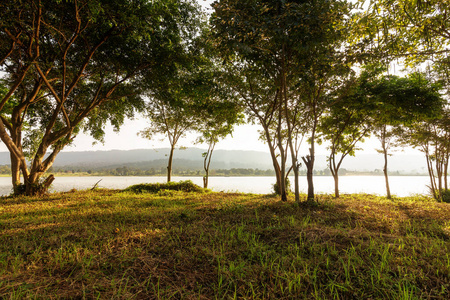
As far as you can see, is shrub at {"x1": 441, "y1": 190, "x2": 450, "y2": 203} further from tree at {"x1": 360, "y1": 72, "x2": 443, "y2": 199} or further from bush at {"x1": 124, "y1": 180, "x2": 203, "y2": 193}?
bush at {"x1": 124, "y1": 180, "x2": 203, "y2": 193}

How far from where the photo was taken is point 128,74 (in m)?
9.47

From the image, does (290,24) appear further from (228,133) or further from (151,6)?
(228,133)

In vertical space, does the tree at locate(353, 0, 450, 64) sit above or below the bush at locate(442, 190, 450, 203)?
above

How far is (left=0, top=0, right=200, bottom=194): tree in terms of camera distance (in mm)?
6301

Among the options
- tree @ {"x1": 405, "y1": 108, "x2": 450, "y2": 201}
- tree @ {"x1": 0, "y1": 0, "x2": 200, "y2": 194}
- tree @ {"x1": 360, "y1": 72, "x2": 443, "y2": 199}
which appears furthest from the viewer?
tree @ {"x1": 405, "y1": 108, "x2": 450, "y2": 201}

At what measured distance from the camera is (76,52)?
8.96 m

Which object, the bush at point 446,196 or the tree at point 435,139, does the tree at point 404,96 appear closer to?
the tree at point 435,139

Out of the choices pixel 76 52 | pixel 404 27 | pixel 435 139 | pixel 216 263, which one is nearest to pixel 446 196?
pixel 435 139

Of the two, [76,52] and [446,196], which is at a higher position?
[76,52]

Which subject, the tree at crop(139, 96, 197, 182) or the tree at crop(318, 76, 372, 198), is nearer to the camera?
the tree at crop(318, 76, 372, 198)

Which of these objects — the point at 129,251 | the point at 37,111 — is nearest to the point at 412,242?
the point at 129,251

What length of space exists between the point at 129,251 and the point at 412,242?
16.0ft

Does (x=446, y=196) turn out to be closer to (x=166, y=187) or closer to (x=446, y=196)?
(x=446, y=196)

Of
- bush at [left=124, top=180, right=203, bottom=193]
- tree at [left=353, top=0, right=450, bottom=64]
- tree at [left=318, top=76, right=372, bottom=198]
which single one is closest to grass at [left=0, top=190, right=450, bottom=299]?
tree at [left=353, top=0, right=450, bottom=64]
